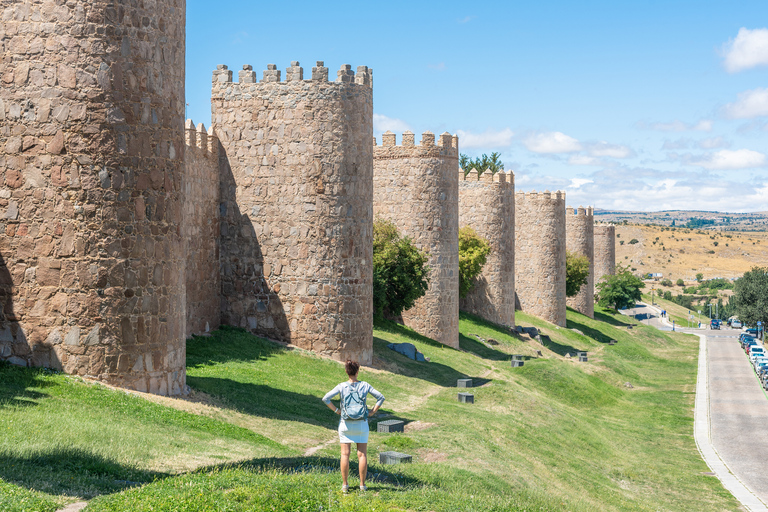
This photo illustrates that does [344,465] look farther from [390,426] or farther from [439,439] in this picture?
[390,426]

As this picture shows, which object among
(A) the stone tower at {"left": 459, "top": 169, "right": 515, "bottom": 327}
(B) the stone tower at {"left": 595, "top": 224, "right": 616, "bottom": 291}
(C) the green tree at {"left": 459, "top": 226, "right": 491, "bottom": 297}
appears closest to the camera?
(C) the green tree at {"left": 459, "top": 226, "right": 491, "bottom": 297}

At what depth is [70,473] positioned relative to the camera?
9.30 meters

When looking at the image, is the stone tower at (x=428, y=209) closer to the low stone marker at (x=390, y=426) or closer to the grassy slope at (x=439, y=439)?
the grassy slope at (x=439, y=439)

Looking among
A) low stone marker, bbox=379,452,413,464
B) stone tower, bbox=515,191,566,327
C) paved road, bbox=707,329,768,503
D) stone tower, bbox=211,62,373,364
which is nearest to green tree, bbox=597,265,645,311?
paved road, bbox=707,329,768,503

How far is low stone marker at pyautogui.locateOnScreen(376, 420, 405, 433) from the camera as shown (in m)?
15.8

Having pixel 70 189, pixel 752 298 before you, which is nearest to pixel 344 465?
pixel 70 189

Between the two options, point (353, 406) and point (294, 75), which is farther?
point (294, 75)

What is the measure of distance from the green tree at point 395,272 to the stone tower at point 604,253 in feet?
143

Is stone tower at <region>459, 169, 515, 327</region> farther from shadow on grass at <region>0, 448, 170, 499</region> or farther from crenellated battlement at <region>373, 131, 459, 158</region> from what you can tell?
shadow on grass at <region>0, 448, 170, 499</region>

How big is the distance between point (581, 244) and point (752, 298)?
2070 cm

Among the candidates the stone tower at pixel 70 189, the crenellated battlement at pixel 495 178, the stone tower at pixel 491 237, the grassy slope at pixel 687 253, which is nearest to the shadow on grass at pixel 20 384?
the stone tower at pixel 70 189

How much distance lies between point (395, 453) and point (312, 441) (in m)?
1.71

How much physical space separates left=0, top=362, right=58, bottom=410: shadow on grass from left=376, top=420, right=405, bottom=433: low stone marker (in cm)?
624

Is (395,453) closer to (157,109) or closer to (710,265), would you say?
(157,109)
